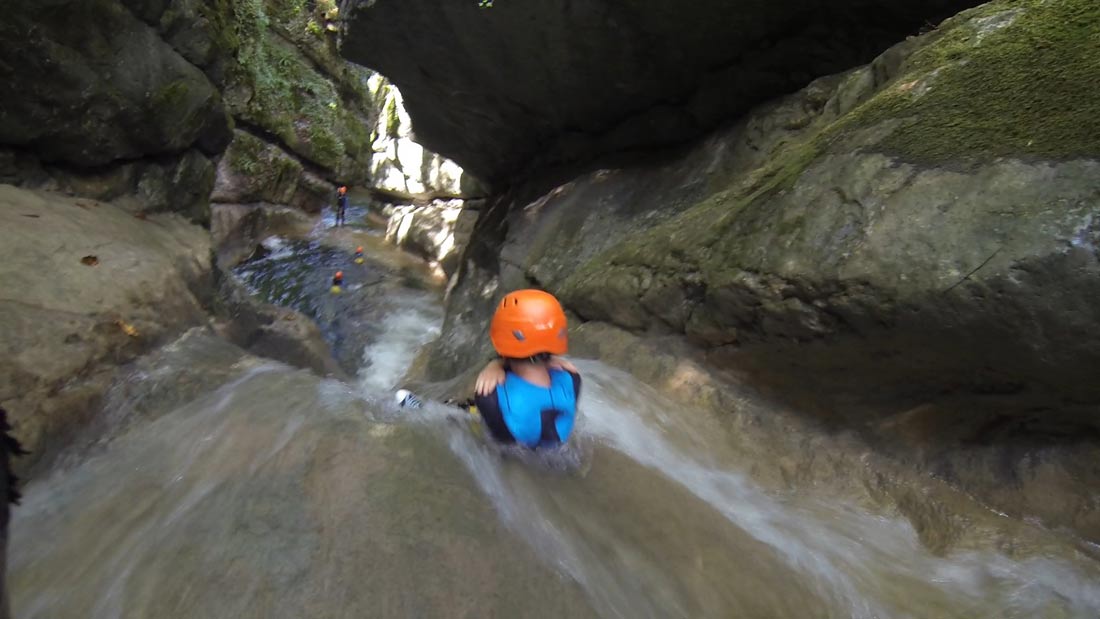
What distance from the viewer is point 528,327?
263cm

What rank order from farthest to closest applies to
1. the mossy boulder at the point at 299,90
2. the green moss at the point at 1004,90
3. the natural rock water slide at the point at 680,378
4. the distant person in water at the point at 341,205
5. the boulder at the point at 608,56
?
the distant person in water at the point at 341,205
the mossy boulder at the point at 299,90
the boulder at the point at 608,56
the green moss at the point at 1004,90
the natural rock water slide at the point at 680,378

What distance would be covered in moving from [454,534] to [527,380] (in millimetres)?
784

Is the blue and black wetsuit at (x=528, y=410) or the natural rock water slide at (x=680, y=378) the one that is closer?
the natural rock water slide at (x=680, y=378)

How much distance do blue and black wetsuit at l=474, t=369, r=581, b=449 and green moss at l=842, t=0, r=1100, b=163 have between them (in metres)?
2.20

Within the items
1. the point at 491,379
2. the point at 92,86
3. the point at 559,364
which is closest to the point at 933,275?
the point at 559,364

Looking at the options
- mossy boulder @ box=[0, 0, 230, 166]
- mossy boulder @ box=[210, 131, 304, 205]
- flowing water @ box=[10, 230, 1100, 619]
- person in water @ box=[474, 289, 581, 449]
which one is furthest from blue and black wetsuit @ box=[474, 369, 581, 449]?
mossy boulder @ box=[210, 131, 304, 205]

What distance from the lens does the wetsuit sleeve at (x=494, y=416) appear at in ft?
8.83

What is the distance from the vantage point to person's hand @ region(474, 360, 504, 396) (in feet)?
8.92

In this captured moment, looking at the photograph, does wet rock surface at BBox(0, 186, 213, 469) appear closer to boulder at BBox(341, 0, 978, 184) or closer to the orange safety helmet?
the orange safety helmet

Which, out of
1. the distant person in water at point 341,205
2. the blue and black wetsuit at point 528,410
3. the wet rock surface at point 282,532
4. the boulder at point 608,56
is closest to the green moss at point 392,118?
the distant person in water at point 341,205

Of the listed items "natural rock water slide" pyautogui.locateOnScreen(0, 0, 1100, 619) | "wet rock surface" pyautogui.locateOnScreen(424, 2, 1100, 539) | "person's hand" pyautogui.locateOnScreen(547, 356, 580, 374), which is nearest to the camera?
"natural rock water slide" pyautogui.locateOnScreen(0, 0, 1100, 619)

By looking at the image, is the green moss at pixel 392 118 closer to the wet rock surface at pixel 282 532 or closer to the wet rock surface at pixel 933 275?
the wet rock surface at pixel 933 275

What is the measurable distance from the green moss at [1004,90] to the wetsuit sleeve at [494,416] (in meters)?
2.48

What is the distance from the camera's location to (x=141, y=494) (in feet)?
8.31
